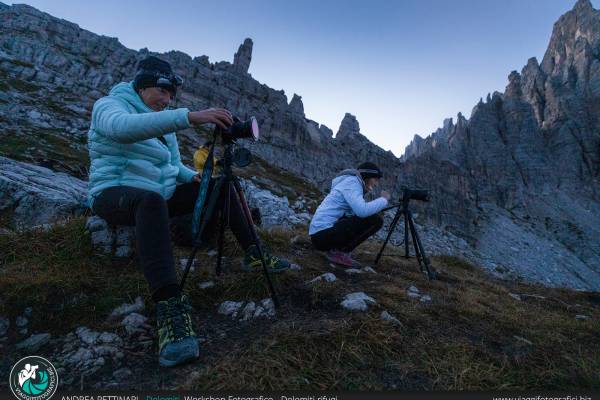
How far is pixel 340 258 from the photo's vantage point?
6.38m

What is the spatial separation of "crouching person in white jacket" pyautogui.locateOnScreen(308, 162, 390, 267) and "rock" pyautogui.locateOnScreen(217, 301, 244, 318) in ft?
10.0

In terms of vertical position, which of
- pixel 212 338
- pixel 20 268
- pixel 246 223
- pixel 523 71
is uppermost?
pixel 523 71

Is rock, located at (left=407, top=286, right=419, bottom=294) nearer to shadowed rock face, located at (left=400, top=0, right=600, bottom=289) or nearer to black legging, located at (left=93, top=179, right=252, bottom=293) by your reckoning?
black legging, located at (left=93, top=179, right=252, bottom=293)

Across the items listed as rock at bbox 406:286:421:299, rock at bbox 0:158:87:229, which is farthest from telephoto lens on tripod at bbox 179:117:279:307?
rock at bbox 0:158:87:229

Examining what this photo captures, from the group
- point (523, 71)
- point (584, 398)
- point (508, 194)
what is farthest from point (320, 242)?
point (523, 71)

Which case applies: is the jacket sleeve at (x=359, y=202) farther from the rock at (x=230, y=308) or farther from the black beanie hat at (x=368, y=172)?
the rock at (x=230, y=308)

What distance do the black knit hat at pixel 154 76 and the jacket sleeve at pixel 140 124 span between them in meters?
0.75

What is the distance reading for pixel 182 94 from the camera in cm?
6869

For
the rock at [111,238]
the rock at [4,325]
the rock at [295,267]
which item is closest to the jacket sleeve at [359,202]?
the rock at [295,267]

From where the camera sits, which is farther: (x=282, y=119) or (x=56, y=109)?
(x=282, y=119)

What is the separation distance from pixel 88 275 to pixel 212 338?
200 cm

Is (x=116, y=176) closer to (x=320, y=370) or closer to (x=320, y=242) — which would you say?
(x=320, y=370)

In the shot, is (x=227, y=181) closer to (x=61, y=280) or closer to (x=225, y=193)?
(x=225, y=193)

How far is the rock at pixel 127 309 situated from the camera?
3.29 meters
